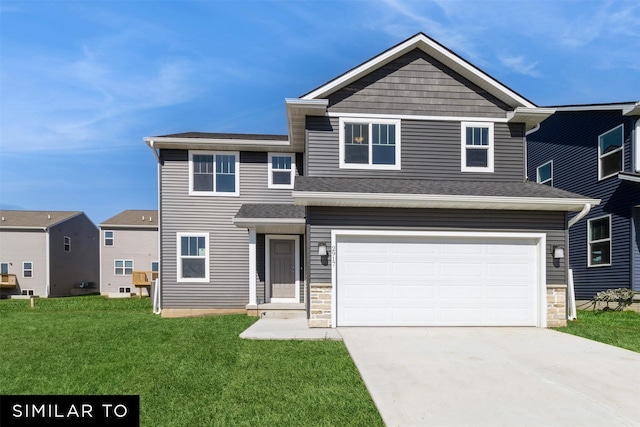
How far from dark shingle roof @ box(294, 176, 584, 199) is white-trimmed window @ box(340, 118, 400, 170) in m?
0.51

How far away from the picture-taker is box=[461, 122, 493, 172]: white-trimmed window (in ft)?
38.5

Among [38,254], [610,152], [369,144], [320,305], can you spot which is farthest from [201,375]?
[38,254]

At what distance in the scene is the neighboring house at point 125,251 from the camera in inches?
1067

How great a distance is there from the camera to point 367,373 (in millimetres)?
5879

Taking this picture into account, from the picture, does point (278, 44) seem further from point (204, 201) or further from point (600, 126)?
point (600, 126)

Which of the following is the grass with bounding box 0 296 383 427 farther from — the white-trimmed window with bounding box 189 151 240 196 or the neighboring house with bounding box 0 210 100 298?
the neighboring house with bounding box 0 210 100 298

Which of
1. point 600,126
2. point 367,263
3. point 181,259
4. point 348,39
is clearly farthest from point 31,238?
point 600,126

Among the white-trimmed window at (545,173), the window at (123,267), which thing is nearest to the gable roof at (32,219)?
the window at (123,267)

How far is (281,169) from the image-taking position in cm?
1401

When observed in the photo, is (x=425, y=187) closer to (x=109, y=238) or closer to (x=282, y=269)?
(x=282, y=269)

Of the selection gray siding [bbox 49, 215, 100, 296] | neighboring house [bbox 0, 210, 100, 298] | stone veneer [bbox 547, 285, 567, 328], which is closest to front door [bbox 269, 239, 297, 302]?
stone veneer [bbox 547, 285, 567, 328]

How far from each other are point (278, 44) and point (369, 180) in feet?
21.6

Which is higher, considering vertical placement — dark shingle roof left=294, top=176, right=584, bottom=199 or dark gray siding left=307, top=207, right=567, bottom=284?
dark shingle roof left=294, top=176, right=584, bottom=199

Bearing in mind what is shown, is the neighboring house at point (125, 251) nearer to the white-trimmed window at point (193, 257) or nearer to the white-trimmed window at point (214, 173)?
the white-trimmed window at point (193, 257)
